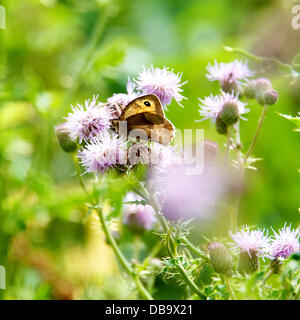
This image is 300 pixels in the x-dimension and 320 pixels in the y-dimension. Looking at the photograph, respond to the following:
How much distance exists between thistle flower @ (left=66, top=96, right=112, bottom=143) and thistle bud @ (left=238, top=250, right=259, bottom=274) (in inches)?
14.3

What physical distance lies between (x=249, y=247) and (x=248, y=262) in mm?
29

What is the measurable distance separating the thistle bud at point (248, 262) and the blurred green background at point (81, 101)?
384 mm

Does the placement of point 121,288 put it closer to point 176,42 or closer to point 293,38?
point 293,38

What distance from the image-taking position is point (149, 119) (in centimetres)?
99

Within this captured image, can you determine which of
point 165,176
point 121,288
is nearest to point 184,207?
point 165,176

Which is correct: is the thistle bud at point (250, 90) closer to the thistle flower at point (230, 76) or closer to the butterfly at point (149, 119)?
the thistle flower at point (230, 76)

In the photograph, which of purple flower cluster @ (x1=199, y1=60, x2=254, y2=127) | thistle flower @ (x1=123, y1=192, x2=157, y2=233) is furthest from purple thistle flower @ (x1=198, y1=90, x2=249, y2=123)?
thistle flower @ (x1=123, y1=192, x2=157, y2=233)

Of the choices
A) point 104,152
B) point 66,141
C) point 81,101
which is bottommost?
point 104,152

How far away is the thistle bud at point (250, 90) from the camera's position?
121 centimetres

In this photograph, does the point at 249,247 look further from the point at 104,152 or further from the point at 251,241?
the point at 104,152

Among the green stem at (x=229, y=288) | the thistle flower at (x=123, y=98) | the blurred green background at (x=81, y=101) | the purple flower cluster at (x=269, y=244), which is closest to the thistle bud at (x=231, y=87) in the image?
the blurred green background at (x=81, y=101)

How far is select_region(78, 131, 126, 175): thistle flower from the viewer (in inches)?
39.4

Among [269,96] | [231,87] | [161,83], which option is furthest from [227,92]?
[161,83]
